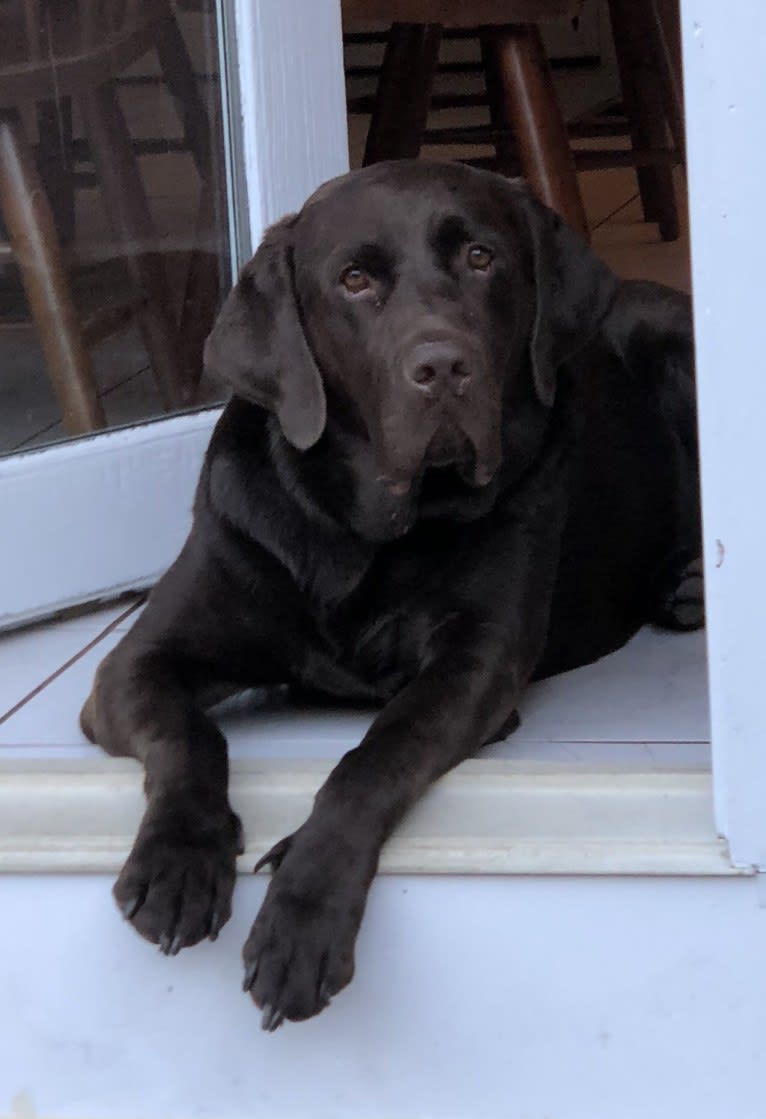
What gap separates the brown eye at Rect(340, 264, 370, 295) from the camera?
1571 mm

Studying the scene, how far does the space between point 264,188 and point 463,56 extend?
6654mm

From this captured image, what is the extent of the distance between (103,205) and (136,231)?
72mm

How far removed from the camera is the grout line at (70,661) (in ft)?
5.90

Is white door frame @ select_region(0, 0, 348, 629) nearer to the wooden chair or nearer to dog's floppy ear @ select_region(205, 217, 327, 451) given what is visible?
the wooden chair

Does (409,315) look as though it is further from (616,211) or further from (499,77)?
(616,211)

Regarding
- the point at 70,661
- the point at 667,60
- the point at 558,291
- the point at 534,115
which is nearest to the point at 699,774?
the point at 558,291

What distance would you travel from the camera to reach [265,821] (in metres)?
1.45

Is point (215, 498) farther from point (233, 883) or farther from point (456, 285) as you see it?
point (233, 883)

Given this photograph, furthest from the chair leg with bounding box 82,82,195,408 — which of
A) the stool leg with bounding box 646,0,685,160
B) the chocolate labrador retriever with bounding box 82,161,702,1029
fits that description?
the stool leg with bounding box 646,0,685,160

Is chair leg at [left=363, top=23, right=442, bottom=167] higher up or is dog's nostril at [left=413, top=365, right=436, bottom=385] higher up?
chair leg at [left=363, top=23, right=442, bottom=167]

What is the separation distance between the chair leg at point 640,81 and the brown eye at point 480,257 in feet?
11.7

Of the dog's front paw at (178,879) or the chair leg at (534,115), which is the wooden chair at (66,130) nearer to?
the dog's front paw at (178,879)

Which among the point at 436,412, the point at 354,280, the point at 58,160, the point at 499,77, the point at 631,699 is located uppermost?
the point at 499,77

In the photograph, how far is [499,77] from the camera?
3.21 meters
